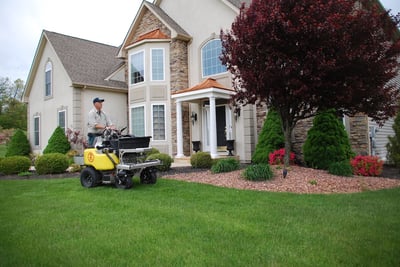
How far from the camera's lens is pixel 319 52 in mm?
6945

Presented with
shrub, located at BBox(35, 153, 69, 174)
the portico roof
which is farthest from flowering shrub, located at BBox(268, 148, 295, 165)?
shrub, located at BBox(35, 153, 69, 174)

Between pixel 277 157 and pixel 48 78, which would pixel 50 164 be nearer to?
pixel 277 157

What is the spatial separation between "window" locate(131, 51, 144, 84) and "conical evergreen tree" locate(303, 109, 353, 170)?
9.60m

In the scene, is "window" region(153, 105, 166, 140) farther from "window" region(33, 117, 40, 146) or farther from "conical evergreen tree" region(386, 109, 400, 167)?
"conical evergreen tree" region(386, 109, 400, 167)

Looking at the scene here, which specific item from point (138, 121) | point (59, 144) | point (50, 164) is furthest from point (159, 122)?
point (50, 164)

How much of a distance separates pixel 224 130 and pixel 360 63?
27.1 feet

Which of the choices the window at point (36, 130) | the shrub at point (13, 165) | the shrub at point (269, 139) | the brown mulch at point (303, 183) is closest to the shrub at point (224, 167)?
the brown mulch at point (303, 183)

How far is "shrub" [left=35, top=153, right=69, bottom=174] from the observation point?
1090cm

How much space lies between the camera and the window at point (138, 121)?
16.7 metres

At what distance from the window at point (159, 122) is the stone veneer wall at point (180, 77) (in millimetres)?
554

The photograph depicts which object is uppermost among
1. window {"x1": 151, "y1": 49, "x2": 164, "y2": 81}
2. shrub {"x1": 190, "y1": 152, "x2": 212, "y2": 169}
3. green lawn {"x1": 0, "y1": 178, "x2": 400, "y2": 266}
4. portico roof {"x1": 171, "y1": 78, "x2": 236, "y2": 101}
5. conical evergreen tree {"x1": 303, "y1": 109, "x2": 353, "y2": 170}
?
window {"x1": 151, "y1": 49, "x2": 164, "y2": 81}

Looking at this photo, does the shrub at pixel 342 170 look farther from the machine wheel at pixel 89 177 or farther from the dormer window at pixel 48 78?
the dormer window at pixel 48 78

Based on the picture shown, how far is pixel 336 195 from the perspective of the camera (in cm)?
637

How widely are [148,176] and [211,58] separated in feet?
29.1
